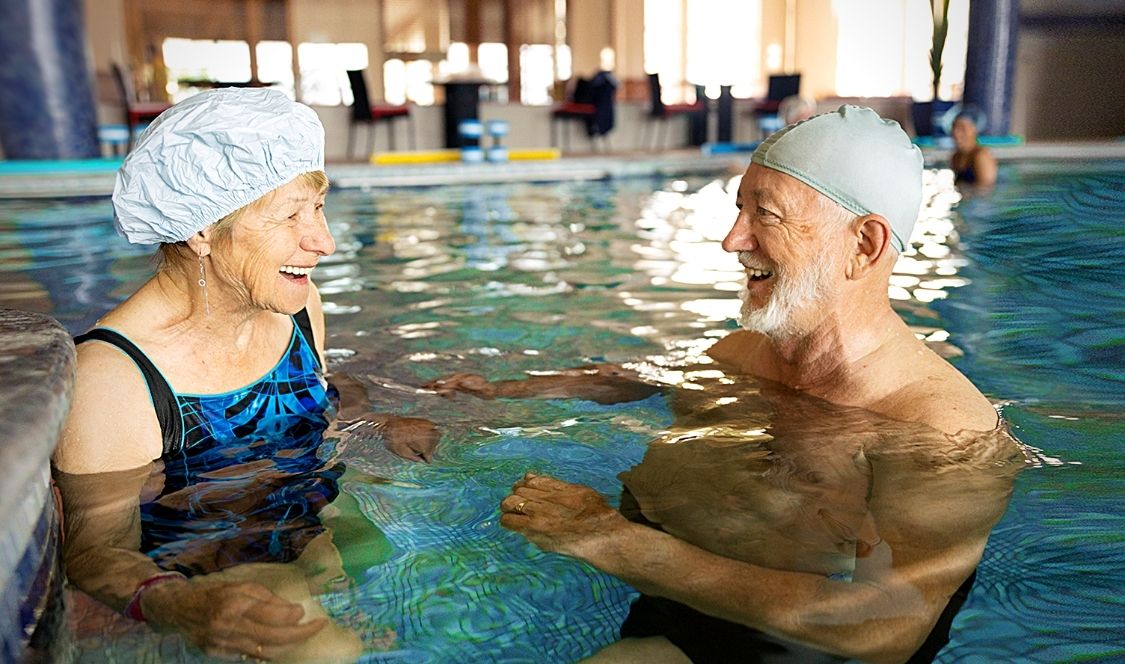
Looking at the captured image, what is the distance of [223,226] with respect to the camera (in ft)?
8.23

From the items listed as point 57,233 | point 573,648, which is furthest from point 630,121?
point 573,648

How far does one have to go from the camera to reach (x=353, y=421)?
10.3 ft

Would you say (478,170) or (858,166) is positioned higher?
(858,166)

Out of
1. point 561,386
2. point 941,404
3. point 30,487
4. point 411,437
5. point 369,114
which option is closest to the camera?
point 30,487

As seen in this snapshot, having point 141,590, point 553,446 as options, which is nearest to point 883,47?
point 553,446

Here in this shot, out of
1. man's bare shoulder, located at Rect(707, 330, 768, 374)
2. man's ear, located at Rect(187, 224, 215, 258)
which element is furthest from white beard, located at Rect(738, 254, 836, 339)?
man's ear, located at Rect(187, 224, 215, 258)

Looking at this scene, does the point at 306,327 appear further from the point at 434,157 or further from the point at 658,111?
the point at 658,111

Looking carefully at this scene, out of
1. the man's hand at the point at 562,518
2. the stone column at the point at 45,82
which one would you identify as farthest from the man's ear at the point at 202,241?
the stone column at the point at 45,82

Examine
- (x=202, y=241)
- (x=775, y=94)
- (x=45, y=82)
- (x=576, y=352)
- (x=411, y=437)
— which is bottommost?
(x=576, y=352)

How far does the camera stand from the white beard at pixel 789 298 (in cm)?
278

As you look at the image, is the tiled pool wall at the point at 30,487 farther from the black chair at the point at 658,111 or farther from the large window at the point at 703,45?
the large window at the point at 703,45

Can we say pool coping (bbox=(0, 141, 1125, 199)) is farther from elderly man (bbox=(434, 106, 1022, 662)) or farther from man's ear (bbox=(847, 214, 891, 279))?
man's ear (bbox=(847, 214, 891, 279))

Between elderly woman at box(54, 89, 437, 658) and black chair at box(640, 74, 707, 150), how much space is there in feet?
51.2

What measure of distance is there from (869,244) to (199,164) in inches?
70.5
